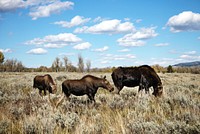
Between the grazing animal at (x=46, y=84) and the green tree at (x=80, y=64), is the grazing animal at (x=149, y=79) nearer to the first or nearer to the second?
the grazing animal at (x=46, y=84)

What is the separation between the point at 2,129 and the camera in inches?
215

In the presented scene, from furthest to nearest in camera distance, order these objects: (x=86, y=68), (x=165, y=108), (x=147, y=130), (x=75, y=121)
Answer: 1. (x=86, y=68)
2. (x=165, y=108)
3. (x=75, y=121)
4. (x=147, y=130)

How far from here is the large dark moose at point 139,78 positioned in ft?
37.4

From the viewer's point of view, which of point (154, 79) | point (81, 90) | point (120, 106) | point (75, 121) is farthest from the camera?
point (154, 79)

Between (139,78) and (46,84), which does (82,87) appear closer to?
(139,78)

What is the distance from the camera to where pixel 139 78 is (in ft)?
39.3

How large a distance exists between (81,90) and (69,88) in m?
0.55

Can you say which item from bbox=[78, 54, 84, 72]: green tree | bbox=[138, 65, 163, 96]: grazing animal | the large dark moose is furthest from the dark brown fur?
bbox=[78, 54, 84, 72]: green tree

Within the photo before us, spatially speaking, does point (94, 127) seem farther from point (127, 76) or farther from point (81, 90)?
point (127, 76)

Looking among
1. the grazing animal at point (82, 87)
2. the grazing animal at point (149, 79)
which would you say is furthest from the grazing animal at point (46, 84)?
the grazing animal at point (149, 79)

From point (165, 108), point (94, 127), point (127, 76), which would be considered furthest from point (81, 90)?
point (94, 127)

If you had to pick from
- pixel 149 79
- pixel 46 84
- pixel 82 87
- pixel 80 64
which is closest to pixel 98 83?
pixel 82 87

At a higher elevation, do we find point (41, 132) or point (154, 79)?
point (154, 79)

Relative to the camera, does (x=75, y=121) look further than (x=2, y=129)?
Yes
